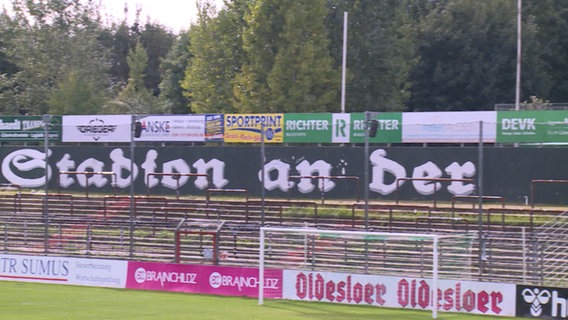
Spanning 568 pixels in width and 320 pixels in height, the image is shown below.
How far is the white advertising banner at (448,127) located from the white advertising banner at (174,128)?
23.9ft

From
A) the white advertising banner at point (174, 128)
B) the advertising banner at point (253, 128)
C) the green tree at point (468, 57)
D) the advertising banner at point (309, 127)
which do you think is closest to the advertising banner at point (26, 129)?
the white advertising banner at point (174, 128)

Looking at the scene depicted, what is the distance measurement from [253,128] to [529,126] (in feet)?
30.9

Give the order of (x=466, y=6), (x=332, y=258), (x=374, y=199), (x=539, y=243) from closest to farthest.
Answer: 1. (x=539, y=243)
2. (x=332, y=258)
3. (x=374, y=199)
4. (x=466, y=6)

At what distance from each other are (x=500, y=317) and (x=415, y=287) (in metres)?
1.96

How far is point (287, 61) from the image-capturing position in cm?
4512

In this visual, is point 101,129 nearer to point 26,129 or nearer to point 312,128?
point 26,129

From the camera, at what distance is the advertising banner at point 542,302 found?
17984 mm

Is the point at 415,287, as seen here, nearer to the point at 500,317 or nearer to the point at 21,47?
the point at 500,317

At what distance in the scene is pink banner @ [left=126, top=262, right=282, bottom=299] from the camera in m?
→ 21.5

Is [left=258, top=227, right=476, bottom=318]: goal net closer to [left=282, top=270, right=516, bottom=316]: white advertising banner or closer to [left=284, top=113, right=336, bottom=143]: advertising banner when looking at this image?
[left=282, top=270, right=516, bottom=316]: white advertising banner

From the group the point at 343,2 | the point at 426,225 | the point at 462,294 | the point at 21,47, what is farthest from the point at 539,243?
the point at 21,47

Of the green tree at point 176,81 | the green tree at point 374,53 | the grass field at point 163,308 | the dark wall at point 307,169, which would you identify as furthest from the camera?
the green tree at point 176,81

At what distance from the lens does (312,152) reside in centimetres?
2889

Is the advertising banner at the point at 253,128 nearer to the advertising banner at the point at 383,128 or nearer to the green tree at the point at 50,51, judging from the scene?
the advertising banner at the point at 383,128
